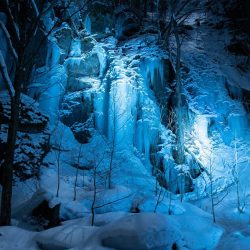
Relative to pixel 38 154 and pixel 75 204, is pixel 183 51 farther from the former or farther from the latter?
pixel 75 204

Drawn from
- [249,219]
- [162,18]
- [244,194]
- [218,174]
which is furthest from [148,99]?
[162,18]

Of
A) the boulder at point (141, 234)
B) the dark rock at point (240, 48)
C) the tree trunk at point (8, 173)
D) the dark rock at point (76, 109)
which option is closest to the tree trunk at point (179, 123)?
the dark rock at point (76, 109)

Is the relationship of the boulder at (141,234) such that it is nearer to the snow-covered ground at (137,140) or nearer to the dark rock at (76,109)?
the snow-covered ground at (137,140)

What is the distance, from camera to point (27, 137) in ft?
36.6

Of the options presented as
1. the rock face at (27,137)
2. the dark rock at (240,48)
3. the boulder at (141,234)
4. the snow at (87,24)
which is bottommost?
the boulder at (141,234)

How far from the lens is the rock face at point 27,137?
1033 centimetres

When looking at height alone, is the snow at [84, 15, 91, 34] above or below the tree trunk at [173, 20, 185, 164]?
above

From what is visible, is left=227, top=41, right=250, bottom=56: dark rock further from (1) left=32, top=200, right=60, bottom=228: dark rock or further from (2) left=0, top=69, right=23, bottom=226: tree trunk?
(2) left=0, top=69, right=23, bottom=226: tree trunk

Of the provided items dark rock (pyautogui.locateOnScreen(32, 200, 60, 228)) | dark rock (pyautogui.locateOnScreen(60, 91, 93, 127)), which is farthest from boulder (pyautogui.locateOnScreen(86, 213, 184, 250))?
dark rock (pyautogui.locateOnScreen(60, 91, 93, 127))

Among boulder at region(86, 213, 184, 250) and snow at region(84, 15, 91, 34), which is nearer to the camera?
boulder at region(86, 213, 184, 250)

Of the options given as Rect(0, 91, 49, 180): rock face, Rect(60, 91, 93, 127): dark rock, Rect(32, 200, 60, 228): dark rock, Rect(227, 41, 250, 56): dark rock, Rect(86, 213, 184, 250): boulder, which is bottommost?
Rect(32, 200, 60, 228): dark rock

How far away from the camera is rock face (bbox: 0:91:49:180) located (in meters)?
10.3

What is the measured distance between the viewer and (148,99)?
14805 mm

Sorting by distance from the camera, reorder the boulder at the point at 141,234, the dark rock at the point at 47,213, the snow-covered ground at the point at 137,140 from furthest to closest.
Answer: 1. the snow-covered ground at the point at 137,140
2. the dark rock at the point at 47,213
3. the boulder at the point at 141,234
